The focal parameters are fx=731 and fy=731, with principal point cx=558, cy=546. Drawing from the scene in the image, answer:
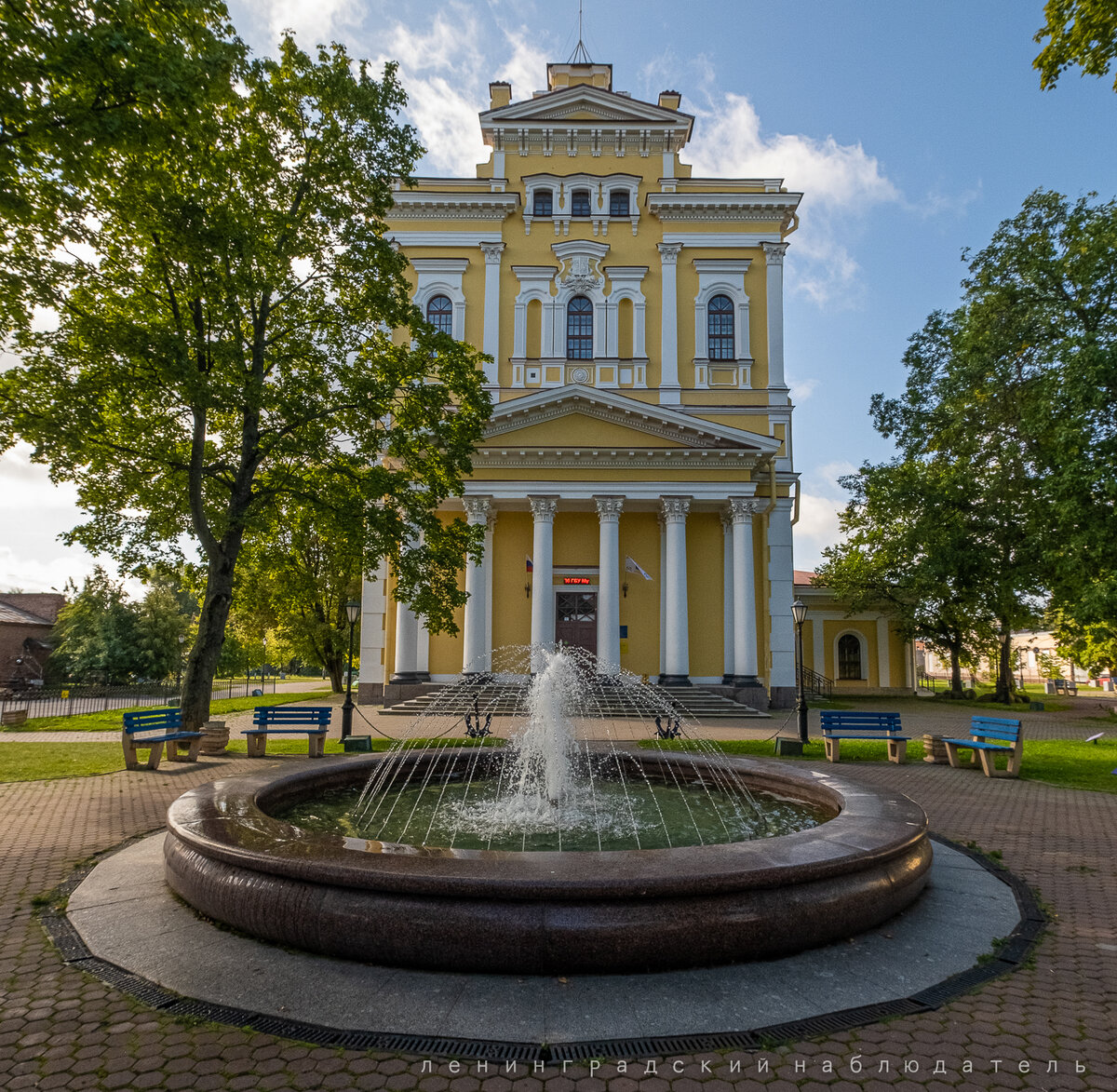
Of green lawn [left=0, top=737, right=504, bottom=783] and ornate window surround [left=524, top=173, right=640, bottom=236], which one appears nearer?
green lawn [left=0, top=737, right=504, bottom=783]

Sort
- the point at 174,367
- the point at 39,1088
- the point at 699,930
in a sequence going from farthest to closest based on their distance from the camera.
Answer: the point at 174,367 → the point at 699,930 → the point at 39,1088

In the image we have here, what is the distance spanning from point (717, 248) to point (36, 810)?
30.1m

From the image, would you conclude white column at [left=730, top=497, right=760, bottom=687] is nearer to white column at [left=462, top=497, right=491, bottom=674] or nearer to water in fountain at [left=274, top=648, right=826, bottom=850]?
white column at [left=462, top=497, right=491, bottom=674]

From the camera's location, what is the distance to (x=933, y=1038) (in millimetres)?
3824

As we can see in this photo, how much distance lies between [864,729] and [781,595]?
44.7 feet

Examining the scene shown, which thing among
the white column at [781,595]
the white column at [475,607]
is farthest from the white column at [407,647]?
the white column at [781,595]

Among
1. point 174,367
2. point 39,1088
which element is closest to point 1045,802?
point 39,1088

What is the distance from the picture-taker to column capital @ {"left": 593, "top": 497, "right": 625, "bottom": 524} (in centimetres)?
2477

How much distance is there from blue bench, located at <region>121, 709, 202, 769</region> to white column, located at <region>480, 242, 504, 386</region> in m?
19.0

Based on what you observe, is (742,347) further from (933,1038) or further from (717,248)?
(933,1038)

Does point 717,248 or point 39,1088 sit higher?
point 717,248

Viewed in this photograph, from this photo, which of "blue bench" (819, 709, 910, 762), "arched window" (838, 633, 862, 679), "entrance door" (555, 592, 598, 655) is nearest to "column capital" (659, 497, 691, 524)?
"entrance door" (555, 592, 598, 655)

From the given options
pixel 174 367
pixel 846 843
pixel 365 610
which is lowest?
pixel 846 843

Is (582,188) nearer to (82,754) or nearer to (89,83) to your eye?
(89,83)
